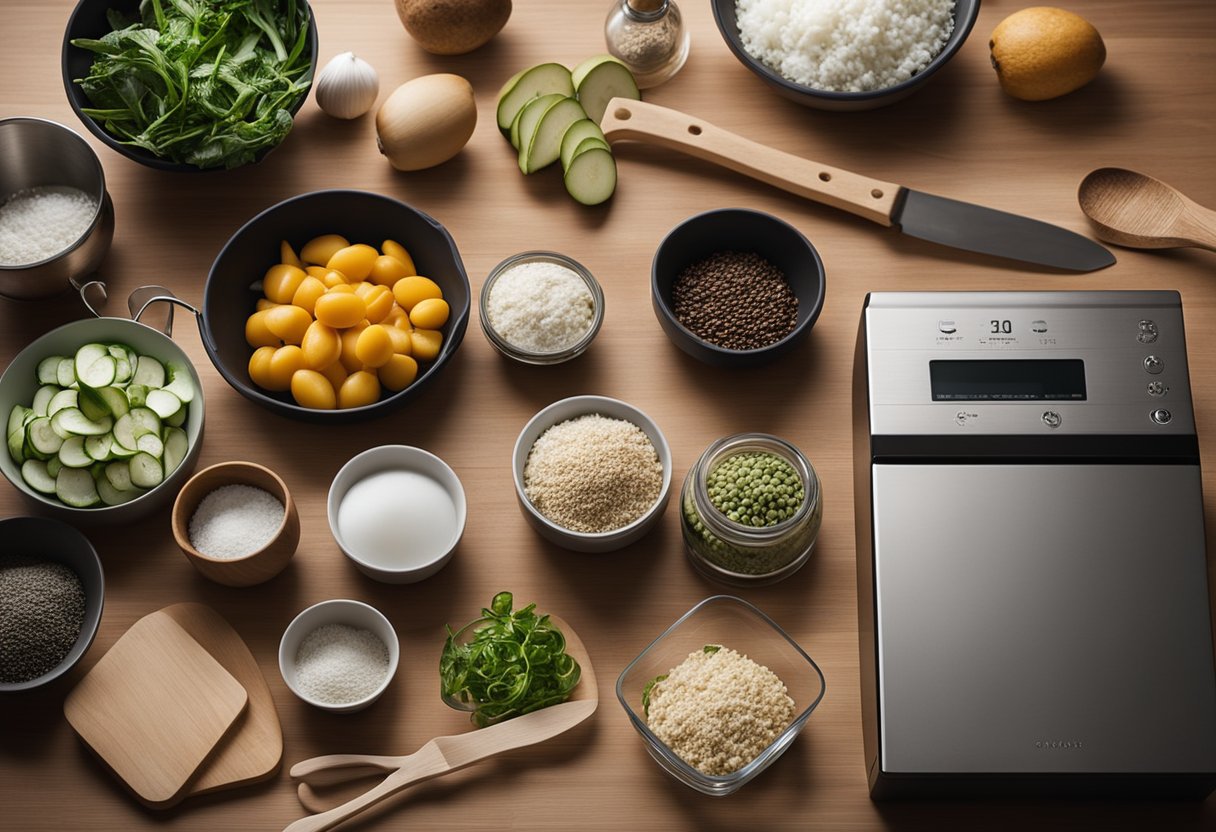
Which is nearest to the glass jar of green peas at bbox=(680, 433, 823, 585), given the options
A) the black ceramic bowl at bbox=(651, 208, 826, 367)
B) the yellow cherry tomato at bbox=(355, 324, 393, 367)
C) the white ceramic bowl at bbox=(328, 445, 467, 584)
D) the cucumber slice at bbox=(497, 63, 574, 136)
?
the black ceramic bowl at bbox=(651, 208, 826, 367)

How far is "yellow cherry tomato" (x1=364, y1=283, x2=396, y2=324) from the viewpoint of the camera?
1.30 m

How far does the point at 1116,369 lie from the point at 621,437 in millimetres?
588

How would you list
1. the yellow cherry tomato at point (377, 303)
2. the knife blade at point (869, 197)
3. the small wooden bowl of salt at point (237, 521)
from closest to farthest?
1. the small wooden bowl of salt at point (237, 521)
2. the yellow cherry tomato at point (377, 303)
3. the knife blade at point (869, 197)

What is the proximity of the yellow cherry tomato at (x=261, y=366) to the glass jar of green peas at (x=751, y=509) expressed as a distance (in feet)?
1.77

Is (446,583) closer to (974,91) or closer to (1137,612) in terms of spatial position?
(1137,612)

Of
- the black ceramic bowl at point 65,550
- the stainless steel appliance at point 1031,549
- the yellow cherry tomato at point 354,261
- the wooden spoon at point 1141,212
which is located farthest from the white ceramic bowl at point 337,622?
the wooden spoon at point 1141,212

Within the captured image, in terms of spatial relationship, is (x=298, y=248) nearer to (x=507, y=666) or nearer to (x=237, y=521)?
(x=237, y=521)

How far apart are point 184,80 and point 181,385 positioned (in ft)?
1.34

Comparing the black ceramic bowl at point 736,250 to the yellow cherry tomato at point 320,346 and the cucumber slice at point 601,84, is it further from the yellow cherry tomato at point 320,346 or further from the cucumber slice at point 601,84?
the yellow cherry tomato at point 320,346

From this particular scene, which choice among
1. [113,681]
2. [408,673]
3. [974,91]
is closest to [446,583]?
[408,673]

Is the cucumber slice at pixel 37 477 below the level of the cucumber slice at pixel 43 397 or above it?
below

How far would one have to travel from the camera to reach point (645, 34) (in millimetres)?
1499

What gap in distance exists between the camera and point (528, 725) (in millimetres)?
1181

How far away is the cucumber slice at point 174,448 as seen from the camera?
1255 mm
